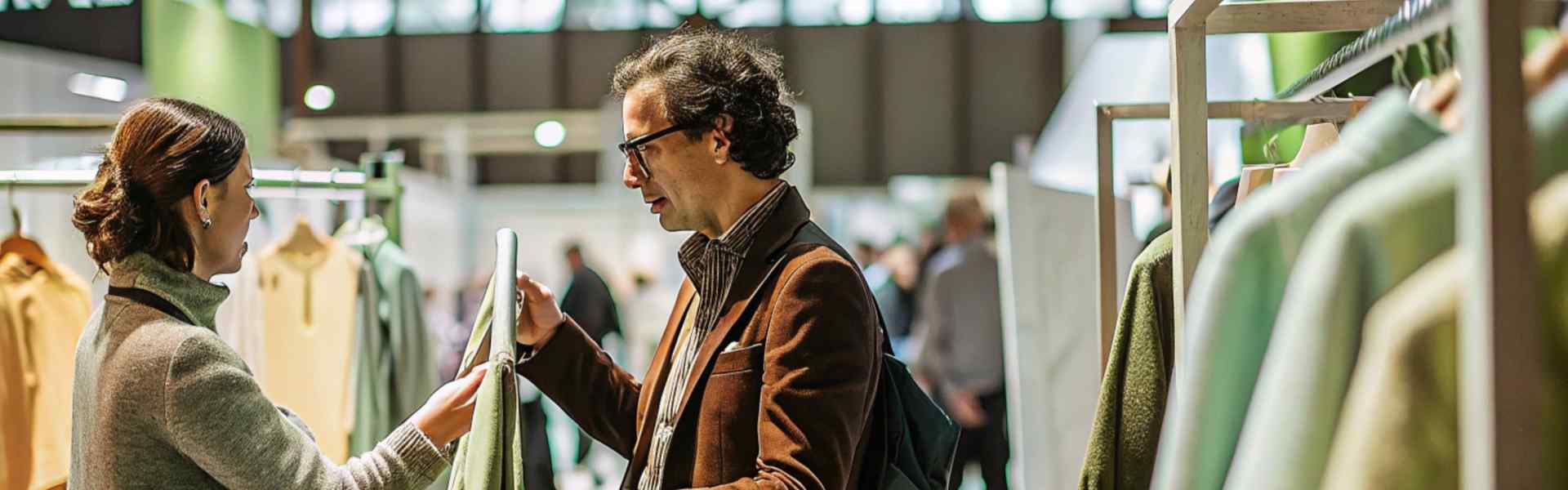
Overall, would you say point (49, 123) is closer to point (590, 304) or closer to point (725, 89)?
point (725, 89)

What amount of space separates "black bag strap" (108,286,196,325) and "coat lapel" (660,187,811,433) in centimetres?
63

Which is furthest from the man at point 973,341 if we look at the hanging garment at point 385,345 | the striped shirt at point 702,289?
the striped shirt at point 702,289

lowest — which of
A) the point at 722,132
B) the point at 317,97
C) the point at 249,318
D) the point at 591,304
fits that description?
the point at 591,304

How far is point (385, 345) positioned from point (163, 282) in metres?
1.99

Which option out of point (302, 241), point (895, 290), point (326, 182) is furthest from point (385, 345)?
point (895, 290)

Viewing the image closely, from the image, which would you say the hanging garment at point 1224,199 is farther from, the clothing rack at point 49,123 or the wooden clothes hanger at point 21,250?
the wooden clothes hanger at point 21,250

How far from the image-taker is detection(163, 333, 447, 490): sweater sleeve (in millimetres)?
1558

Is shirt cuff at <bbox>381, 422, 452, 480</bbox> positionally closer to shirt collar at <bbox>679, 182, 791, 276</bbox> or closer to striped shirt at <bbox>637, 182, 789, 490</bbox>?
striped shirt at <bbox>637, 182, 789, 490</bbox>

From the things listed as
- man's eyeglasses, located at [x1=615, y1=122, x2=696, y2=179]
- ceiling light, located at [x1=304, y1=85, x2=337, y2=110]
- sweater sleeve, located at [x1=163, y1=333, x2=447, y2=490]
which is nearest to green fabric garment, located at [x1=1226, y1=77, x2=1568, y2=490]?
man's eyeglasses, located at [x1=615, y1=122, x2=696, y2=179]

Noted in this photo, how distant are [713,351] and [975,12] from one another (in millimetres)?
11081

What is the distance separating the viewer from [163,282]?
1635 mm

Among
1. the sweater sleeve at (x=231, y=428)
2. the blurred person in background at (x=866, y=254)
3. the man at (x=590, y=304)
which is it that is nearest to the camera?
the sweater sleeve at (x=231, y=428)

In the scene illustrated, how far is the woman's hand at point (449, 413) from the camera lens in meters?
1.77

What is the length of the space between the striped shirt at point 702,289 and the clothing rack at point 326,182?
156cm
